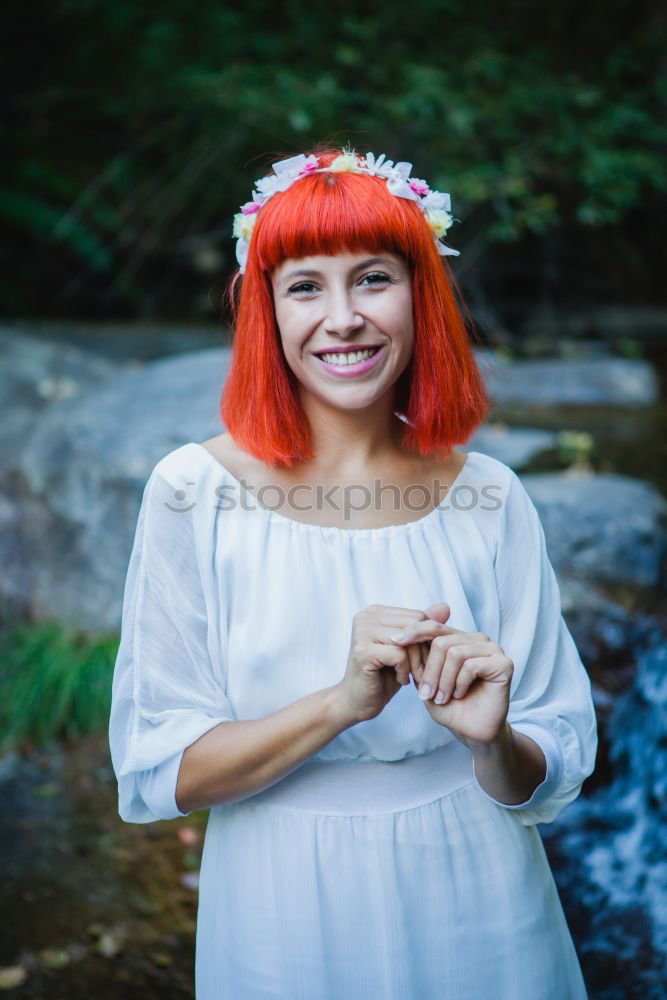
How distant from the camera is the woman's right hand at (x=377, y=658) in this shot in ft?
4.74

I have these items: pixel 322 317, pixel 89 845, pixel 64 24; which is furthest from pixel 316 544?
pixel 64 24

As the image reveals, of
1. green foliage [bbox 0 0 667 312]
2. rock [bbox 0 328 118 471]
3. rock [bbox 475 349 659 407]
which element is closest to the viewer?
rock [bbox 0 328 118 471]

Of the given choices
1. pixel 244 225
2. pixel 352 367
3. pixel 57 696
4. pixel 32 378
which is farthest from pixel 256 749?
pixel 32 378

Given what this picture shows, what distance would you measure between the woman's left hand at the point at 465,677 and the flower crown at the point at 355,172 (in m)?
0.65

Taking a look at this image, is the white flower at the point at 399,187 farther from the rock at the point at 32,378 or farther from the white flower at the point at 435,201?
the rock at the point at 32,378

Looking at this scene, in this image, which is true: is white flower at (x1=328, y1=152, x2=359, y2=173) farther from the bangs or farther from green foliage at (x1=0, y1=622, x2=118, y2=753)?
green foliage at (x1=0, y1=622, x2=118, y2=753)

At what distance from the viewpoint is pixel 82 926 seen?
327 centimetres

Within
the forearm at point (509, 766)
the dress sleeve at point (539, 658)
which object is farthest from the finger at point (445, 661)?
the dress sleeve at point (539, 658)

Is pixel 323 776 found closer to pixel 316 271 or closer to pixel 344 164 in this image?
pixel 316 271

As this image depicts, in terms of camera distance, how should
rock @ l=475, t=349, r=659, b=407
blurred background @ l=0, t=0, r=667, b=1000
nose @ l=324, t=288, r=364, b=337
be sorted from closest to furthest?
nose @ l=324, t=288, r=364, b=337 → blurred background @ l=0, t=0, r=667, b=1000 → rock @ l=475, t=349, r=659, b=407

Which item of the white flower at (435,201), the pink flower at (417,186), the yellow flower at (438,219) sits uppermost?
the pink flower at (417,186)

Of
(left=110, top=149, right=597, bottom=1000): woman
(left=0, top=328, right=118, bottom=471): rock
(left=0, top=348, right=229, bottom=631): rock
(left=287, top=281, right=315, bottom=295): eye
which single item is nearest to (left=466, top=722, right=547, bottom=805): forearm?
(left=110, top=149, right=597, bottom=1000): woman

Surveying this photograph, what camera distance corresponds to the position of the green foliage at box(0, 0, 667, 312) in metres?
6.58

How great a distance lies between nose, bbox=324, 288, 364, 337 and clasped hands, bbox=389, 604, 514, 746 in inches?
19.2
